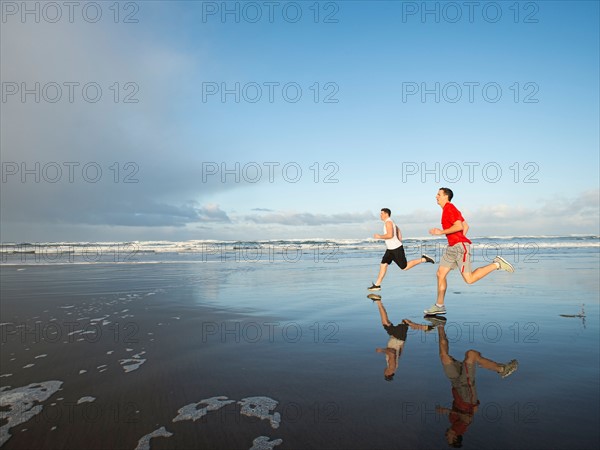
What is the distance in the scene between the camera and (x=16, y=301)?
828cm

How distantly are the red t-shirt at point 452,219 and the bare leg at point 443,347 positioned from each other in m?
2.25

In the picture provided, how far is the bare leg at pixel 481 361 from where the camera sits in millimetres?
3863

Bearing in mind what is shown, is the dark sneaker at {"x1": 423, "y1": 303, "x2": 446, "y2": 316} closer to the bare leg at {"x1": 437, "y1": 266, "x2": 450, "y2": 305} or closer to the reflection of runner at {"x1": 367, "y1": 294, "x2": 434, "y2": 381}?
the bare leg at {"x1": 437, "y1": 266, "x2": 450, "y2": 305}

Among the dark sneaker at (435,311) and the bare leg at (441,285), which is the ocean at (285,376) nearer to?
the dark sneaker at (435,311)

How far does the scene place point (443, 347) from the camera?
15.2 ft

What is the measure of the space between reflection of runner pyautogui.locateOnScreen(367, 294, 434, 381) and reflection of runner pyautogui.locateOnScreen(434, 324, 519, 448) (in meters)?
0.50

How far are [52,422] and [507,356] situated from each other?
451 centimetres

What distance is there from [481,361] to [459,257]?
3337mm

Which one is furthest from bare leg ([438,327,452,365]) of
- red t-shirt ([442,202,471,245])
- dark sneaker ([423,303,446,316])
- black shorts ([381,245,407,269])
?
black shorts ([381,245,407,269])

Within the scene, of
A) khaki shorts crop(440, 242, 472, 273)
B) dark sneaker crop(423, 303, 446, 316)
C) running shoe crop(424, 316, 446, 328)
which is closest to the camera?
running shoe crop(424, 316, 446, 328)

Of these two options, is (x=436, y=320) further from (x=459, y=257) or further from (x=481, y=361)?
(x=481, y=361)

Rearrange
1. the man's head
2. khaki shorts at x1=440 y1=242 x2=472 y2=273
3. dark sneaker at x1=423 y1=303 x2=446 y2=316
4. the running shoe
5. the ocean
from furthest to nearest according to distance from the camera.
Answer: the man's head, khaki shorts at x1=440 y1=242 x2=472 y2=273, dark sneaker at x1=423 y1=303 x2=446 y2=316, the running shoe, the ocean

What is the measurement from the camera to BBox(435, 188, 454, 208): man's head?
748 centimetres

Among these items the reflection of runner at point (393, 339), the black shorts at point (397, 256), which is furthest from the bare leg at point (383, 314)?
the black shorts at point (397, 256)
